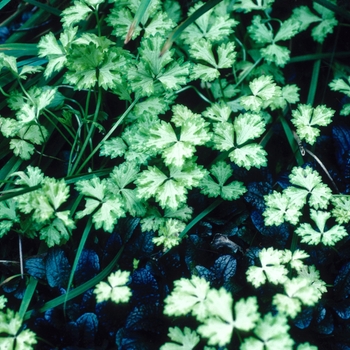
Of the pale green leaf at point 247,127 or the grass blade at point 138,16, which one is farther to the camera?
the pale green leaf at point 247,127

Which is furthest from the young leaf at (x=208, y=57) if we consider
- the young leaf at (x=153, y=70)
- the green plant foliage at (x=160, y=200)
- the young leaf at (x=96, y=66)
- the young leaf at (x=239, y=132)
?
the young leaf at (x=96, y=66)

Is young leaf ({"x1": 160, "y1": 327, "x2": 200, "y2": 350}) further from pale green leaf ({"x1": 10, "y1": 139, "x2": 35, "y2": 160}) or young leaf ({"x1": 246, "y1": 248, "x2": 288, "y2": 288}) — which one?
pale green leaf ({"x1": 10, "y1": 139, "x2": 35, "y2": 160})

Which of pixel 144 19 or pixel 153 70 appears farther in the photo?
pixel 144 19

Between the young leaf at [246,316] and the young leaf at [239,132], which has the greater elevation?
the young leaf at [239,132]

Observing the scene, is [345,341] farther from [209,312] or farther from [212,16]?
[212,16]

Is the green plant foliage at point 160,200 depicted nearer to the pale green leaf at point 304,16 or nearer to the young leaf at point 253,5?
the young leaf at point 253,5

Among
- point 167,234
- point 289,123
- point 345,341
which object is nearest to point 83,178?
point 167,234

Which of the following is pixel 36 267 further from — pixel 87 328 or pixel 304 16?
pixel 304 16

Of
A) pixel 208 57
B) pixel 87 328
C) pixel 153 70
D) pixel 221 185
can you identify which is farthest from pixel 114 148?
pixel 87 328
